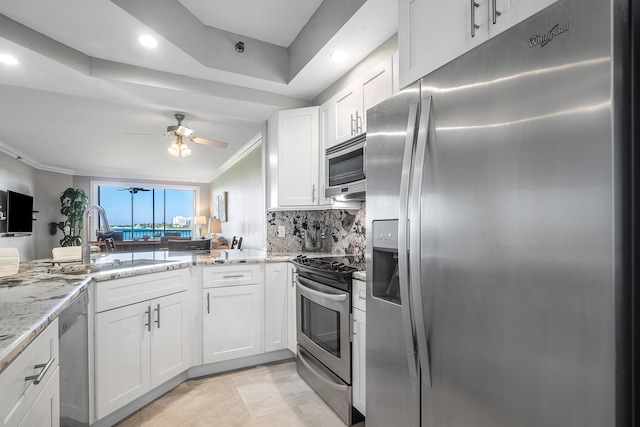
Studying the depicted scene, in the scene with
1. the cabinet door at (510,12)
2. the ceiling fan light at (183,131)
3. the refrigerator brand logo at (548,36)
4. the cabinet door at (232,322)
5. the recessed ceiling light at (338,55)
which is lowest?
the cabinet door at (232,322)

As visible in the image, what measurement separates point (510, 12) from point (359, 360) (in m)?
1.74

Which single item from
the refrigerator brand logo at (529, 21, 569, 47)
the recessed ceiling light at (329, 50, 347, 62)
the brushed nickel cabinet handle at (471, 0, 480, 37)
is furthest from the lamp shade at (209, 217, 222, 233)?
the refrigerator brand logo at (529, 21, 569, 47)

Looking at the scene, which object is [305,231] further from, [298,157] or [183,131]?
[183,131]

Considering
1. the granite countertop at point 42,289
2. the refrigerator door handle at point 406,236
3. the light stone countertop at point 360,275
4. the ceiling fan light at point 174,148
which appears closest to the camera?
the granite countertop at point 42,289

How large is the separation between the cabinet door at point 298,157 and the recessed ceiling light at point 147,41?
1195 mm

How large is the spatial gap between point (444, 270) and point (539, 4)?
842 mm

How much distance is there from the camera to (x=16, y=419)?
80 cm

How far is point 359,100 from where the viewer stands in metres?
2.45

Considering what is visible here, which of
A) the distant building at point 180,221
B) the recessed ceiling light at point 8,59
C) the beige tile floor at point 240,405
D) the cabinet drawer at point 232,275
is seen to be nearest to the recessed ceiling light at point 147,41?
the recessed ceiling light at point 8,59

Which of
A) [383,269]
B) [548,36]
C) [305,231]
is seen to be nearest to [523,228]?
[548,36]

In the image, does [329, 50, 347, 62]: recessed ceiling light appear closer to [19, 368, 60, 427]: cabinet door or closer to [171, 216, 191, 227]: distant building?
[19, 368, 60, 427]: cabinet door

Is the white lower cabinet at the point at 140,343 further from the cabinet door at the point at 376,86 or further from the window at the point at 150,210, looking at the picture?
the window at the point at 150,210

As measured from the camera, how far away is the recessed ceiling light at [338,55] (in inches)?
Answer: 97.2

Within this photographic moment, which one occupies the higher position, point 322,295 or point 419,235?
point 419,235
